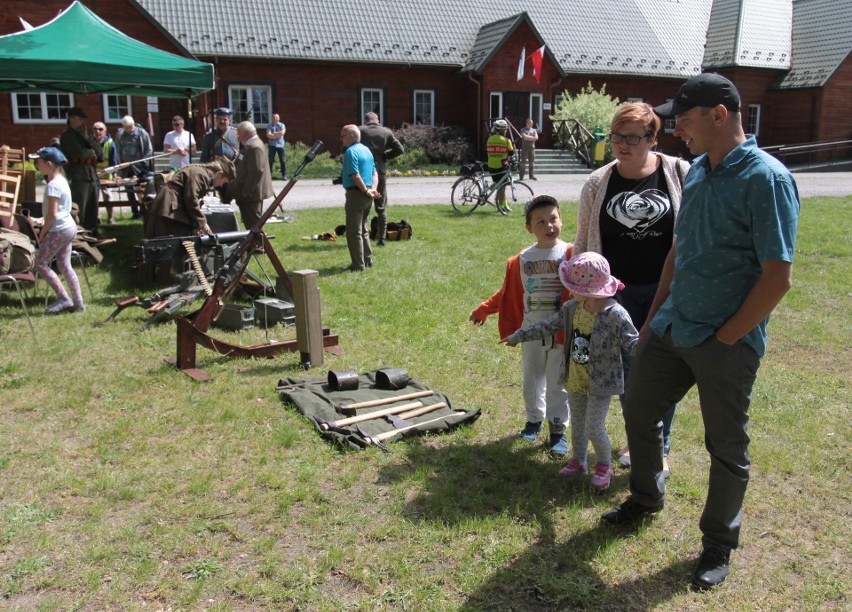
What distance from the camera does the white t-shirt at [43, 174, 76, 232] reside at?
7660 mm

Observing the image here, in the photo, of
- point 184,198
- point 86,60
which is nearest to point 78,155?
point 86,60

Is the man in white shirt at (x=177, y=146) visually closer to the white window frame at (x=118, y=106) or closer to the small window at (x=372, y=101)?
the white window frame at (x=118, y=106)

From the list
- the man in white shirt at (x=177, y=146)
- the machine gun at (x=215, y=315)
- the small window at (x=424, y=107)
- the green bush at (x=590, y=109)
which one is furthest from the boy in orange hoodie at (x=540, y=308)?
the small window at (x=424, y=107)

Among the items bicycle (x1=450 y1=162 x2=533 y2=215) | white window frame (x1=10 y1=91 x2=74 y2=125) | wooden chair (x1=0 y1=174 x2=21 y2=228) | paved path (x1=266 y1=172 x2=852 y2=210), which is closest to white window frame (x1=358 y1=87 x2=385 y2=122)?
paved path (x1=266 y1=172 x2=852 y2=210)

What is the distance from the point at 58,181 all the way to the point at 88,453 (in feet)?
13.5

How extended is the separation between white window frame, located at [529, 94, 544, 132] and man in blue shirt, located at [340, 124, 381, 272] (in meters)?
20.5

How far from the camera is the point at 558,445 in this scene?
4.52 m

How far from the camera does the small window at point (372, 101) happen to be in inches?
1094

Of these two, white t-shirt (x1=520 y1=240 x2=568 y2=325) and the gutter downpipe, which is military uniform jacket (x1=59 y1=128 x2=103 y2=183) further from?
the gutter downpipe

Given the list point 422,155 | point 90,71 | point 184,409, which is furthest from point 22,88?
point 422,155

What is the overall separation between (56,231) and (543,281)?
18.5 ft

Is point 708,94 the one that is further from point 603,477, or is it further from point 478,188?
point 478,188

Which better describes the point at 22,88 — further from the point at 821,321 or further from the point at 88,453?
the point at 821,321

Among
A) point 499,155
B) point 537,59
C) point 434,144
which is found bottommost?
point 499,155
